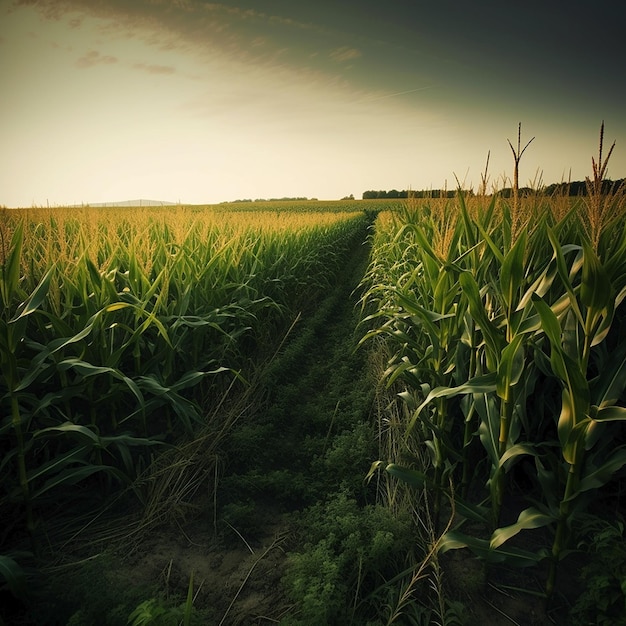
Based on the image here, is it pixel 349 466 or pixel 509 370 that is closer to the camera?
pixel 509 370

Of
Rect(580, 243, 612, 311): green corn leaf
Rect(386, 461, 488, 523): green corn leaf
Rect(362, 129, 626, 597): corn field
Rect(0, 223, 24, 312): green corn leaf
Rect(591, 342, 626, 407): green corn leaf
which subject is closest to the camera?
Rect(580, 243, 612, 311): green corn leaf

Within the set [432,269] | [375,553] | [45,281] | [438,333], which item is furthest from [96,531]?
[432,269]

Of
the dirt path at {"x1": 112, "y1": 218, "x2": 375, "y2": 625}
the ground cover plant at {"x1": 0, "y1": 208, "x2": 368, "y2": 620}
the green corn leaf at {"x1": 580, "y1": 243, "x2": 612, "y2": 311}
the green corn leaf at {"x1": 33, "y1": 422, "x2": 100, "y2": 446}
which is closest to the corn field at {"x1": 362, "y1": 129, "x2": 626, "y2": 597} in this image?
the green corn leaf at {"x1": 580, "y1": 243, "x2": 612, "y2": 311}

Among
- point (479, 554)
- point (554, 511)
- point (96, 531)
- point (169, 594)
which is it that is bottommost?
point (169, 594)

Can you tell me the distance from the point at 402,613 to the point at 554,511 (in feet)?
2.74

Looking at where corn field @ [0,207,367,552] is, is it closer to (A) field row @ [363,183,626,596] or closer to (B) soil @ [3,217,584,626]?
(B) soil @ [3,217,584,626]

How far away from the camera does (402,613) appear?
180 centimetres

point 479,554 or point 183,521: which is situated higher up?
point 479,554

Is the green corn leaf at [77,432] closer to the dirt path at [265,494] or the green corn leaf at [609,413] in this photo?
the dirt path at [265,494]

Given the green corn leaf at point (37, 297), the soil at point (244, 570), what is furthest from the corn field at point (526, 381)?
the green corn leaf at point (37, 297)

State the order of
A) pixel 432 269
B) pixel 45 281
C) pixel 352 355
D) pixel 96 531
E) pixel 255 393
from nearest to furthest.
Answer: pixel 45 281 → pixel 96 531 → pixel 432 269 → pixel 255 393 → pixel 352 355

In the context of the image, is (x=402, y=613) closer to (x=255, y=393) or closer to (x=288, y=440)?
(x=288, y=440)

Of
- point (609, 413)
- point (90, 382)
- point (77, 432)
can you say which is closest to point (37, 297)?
point (90, 382)

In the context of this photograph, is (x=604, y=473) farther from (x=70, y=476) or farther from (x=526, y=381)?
(x=70, y=476)
